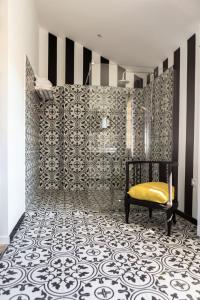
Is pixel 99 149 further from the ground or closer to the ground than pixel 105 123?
closer to the ground

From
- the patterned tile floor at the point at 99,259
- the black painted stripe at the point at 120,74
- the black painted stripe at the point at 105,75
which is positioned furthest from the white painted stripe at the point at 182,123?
the black painted stripe at the point at 105,75

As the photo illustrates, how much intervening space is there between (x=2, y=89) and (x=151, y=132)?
7.42 feet

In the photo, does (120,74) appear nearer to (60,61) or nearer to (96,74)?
(96,74)

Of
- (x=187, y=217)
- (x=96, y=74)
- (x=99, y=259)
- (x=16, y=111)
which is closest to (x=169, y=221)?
(x=187, y=217)

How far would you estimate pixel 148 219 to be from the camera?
9.20ft

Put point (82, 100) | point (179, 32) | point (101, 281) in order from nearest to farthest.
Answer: point (101, 281) → point (179, 32) → point (82, 100)

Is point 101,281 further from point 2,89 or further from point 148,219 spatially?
point 2,89

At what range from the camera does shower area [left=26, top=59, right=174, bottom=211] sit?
3.36 metres

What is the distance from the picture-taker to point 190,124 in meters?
2.85

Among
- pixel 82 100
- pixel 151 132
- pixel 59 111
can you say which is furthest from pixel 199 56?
pixel 59 111

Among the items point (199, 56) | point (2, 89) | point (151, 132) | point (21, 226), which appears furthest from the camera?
point (151, 132)

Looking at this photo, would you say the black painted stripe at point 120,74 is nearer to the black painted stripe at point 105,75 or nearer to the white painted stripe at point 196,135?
the black painted stripe at point 105,75

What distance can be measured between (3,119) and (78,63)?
2958mm

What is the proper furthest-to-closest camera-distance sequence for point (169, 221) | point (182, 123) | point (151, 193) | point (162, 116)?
point (162, 116) → point (182, 123) → point (151, 193) → point (169, 221)
